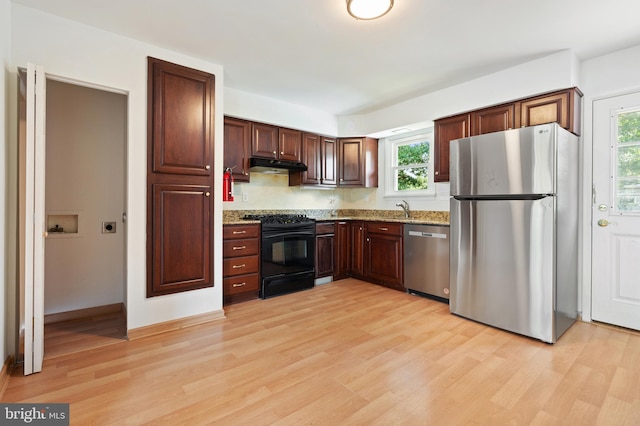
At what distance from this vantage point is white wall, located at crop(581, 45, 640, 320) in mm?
2615

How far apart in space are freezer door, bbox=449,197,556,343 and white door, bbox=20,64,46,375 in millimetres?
3277

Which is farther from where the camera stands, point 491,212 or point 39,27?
point 491,212

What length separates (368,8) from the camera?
198 cm

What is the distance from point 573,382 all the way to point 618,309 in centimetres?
137

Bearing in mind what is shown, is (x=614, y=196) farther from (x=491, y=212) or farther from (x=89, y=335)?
(x=89, y=335)

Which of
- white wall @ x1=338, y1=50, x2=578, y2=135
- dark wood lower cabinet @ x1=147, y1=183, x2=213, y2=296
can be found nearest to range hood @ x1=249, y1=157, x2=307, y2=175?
dark wood lower cabinet @ x1=147, y1=183, x2=213, y2=296

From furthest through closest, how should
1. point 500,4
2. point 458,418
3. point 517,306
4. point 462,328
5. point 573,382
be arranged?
1. point 462,328
2. point 517,306
3. point 500,4
4. point 573,382
5. point 458,418

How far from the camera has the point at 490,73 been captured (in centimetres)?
308

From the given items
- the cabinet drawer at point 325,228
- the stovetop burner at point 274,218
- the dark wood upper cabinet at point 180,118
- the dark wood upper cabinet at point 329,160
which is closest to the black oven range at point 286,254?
the stovetop burner at point 274,218

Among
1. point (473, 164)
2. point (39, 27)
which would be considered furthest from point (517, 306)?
point (39, 27)

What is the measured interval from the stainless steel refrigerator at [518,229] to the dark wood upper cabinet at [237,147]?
2324 mm

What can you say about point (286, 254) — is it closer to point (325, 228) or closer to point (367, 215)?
point (325, 228)

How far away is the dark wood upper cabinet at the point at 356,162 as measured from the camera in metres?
4.54

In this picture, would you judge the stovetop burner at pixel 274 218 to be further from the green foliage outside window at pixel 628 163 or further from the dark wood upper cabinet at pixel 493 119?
the green foliage outside window at pixel 628 163
